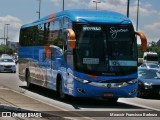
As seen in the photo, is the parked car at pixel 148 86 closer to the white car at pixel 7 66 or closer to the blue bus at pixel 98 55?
the blue bus at pixel 98 55

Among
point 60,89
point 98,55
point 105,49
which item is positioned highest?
point 105,49

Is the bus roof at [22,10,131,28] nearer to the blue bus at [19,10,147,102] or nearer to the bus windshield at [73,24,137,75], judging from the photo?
the blue bus at [19,10,147,102]

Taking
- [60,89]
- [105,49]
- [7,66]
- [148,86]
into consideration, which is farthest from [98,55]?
[7,66]

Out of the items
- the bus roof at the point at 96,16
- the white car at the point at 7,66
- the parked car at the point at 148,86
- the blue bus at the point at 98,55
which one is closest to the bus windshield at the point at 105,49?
the blue bus at the point at 98,55

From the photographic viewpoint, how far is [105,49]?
Result: 1675 cm

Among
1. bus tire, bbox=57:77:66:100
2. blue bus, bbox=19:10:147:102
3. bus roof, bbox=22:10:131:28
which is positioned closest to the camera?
blue bus, bbox=19:10:147:102

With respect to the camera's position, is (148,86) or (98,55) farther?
(148,86)

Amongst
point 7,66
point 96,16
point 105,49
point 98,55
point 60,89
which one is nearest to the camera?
point 98,55

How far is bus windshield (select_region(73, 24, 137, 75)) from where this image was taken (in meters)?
16.6

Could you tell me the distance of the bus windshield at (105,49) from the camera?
16594mm

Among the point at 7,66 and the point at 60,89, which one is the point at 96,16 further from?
the point at 7,66

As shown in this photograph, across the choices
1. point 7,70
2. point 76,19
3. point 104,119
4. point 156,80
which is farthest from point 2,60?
point 104,119

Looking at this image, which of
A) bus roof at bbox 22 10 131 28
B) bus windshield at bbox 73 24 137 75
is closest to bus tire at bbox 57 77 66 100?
bus windshield at bbox 73 24 137 75

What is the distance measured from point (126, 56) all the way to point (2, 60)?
104 feet
